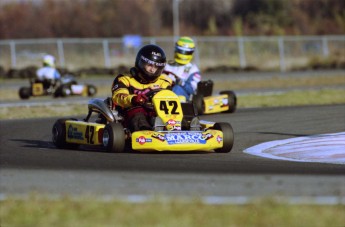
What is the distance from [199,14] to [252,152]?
206ft

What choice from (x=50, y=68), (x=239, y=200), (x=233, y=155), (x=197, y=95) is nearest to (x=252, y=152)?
(x=233, y=155)

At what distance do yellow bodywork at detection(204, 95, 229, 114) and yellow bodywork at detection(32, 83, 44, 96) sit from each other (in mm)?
7647

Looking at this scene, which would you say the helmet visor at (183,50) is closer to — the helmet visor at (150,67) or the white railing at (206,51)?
the helmet visor at (150,67)

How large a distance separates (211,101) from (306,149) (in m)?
6.35

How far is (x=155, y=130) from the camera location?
9789mm

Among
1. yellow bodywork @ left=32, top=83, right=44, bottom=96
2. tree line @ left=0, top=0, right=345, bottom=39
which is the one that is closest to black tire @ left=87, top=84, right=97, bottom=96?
yellow bodywork @ left=32, top=83, right=44, bottom=96

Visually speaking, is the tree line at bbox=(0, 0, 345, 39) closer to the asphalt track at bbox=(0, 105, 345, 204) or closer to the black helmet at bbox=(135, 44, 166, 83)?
the black helmet at bbox=(135, 44, 166, 83)

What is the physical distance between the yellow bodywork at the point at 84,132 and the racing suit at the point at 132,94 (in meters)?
0.35

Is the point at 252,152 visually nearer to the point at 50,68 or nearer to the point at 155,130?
the point at 155,130

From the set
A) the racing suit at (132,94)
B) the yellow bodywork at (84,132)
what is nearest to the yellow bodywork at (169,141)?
the racing suit at (132,94)

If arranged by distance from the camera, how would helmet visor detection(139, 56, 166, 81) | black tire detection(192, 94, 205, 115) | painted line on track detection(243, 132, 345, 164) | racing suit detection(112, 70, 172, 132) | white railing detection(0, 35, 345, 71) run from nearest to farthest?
painted line on track detection(243, 132, 345, 164) → racing suit detection(112, 70, 172, 132) → helmet visor detection(139, 56, 166, 81) → black tire detection(192, 94, 205, 115) → white railing detection(0, 35, 345, 71)

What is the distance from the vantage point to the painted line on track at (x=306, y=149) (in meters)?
9.24

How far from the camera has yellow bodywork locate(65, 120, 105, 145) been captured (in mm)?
10052

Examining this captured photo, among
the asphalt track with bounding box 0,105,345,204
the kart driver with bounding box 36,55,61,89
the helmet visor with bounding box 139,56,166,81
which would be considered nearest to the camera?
the asphalt track with bounding box 0,105,345,204
